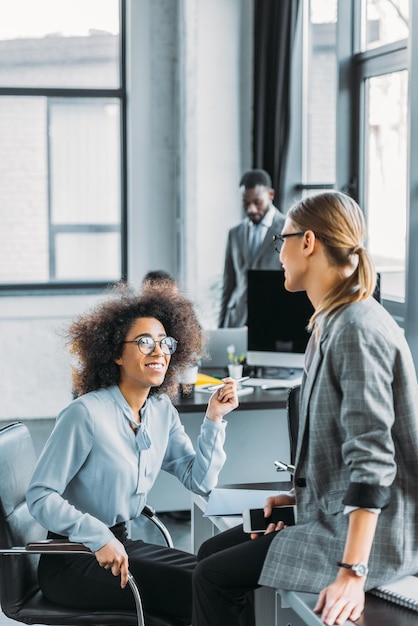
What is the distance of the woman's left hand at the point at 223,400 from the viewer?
107 inches

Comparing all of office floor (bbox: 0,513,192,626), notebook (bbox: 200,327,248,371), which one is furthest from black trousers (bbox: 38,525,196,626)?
notebook (bbox: 200,327,248,371)

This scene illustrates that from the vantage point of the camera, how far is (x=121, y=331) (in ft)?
8.92

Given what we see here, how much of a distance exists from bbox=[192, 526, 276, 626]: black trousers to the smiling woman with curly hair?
320 millimetres

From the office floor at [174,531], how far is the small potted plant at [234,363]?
80 centimetres

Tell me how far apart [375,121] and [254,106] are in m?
1.37

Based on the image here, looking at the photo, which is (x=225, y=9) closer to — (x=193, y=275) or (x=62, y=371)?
(x=193, y=275)

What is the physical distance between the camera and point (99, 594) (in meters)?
2.51

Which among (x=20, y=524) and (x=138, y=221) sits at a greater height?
(x=138, y=221)

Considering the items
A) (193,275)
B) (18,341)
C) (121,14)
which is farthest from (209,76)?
(18,341)

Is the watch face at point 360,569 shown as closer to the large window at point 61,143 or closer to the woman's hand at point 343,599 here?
the woman's hand at point 343,599

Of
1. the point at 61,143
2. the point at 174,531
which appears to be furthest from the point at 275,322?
the point at 61,143

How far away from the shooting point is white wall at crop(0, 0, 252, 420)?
696 cm

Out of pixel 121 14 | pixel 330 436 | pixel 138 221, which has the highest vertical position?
pixel 121 14

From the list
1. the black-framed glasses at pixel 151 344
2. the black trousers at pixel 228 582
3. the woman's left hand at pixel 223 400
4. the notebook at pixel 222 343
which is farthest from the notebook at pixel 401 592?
the notebook at pixel 222 343
